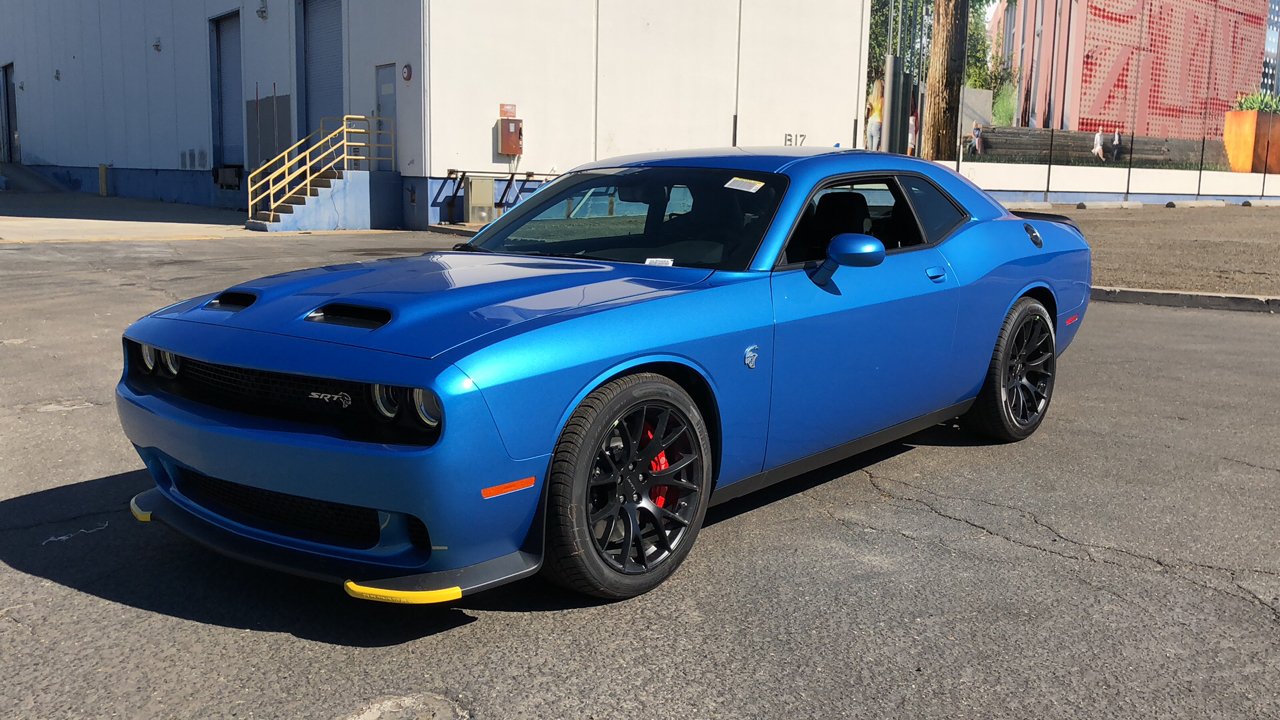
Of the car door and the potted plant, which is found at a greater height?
the potted plant

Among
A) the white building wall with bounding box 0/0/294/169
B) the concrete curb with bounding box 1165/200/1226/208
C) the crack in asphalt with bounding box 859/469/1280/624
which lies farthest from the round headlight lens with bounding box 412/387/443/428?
the concrete curb with bounding box 1165/200/1226/208

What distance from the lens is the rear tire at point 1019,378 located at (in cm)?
532

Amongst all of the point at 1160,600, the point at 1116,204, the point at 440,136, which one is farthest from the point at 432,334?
the point at 1116,204

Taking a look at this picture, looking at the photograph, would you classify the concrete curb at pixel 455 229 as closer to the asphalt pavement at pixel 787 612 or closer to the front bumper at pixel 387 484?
the asphalt pavement at pixel 787 612

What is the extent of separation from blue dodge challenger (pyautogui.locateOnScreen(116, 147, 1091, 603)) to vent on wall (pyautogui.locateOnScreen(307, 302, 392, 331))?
0.01m

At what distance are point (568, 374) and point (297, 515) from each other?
0.88 metres

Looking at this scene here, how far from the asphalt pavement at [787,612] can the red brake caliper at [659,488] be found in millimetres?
277

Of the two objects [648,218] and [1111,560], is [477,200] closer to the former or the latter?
[648,218]

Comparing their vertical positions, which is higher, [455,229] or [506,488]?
[506,488]

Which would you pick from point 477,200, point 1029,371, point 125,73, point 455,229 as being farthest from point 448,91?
point 1029,371

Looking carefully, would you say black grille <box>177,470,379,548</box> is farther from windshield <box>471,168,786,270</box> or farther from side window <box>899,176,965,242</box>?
side window <box>899,176,965,242</box>

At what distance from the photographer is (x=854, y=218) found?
15.5ft

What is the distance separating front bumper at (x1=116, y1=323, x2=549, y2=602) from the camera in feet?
9.73

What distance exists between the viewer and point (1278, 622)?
342 centimetres
